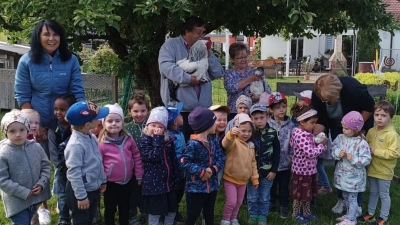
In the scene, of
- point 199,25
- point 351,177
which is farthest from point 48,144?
point 351,177

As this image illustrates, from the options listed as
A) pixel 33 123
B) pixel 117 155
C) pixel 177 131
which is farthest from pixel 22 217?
pixel 177 131

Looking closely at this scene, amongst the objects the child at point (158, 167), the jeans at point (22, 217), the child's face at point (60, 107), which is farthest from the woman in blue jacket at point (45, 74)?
the child at point (158, 167)

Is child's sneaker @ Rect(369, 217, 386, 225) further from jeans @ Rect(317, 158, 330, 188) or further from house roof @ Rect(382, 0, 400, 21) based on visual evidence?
house roof @ Rect(382, 0, 400, 21)

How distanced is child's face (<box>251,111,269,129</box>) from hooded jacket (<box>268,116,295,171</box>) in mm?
273

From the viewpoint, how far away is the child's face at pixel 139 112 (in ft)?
14.1

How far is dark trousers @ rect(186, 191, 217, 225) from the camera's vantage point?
13.1ft

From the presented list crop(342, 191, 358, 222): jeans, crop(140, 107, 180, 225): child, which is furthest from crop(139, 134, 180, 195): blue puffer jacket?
crop(342, 191, 358, 222): jeans

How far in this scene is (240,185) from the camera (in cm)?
434

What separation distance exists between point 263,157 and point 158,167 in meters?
1.19

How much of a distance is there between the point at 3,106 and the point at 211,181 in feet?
29.6

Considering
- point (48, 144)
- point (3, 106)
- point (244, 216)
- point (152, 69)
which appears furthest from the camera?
point (3, 106)

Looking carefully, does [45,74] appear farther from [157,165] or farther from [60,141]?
[157,165]

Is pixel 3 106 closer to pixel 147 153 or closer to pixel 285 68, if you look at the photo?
pixel 147 153

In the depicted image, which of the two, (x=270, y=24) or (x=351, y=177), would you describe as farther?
(x=270, y=24)
